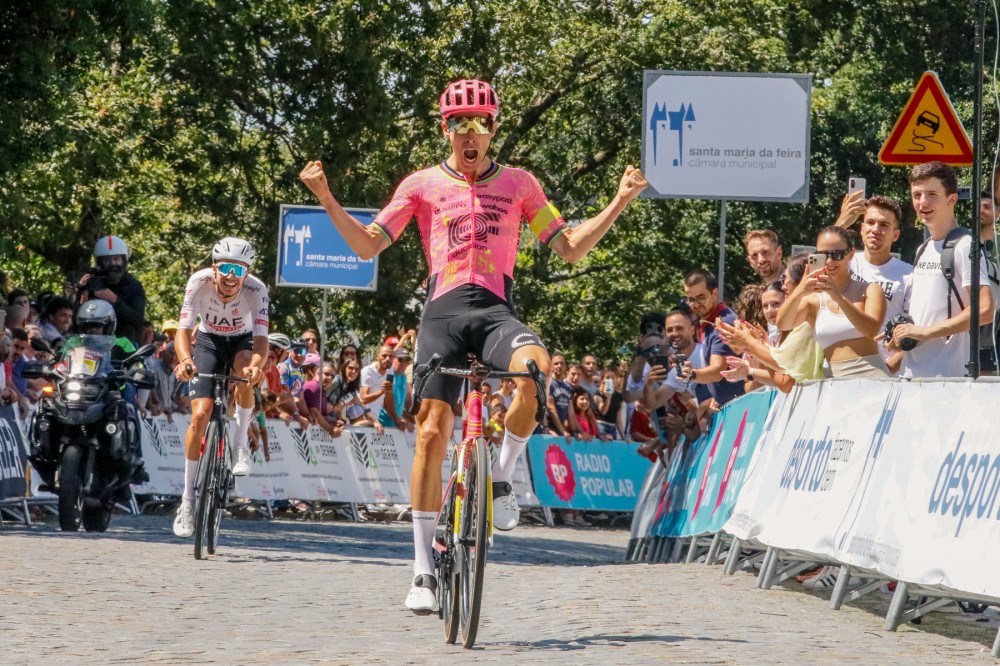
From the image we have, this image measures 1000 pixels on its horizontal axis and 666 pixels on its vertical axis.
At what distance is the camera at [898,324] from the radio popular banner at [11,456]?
844 centimetres

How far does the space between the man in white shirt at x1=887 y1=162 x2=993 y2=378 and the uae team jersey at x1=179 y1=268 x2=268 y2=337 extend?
5069mm

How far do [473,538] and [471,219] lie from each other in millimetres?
1564

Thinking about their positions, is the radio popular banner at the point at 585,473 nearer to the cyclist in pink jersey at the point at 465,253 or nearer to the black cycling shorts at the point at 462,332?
the cyclist in pink jersey at the point at 465,253

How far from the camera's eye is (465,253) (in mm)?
8484

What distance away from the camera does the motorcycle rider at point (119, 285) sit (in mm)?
18031

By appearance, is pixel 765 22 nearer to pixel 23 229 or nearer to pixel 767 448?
pixel 23 229


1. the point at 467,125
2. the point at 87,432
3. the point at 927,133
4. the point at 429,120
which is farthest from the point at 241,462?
the point at 429,120

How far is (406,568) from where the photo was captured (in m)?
13.3

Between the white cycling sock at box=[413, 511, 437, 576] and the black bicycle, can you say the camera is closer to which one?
the white cycling sock at box=[413, 511, 437, 576]

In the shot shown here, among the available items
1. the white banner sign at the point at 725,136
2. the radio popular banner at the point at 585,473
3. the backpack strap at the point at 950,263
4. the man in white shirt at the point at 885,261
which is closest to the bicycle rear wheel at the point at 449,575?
the backpack strap at the point at 950,263

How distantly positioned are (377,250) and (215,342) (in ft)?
17.5

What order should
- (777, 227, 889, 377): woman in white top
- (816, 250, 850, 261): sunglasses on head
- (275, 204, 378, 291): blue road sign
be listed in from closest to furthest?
(777, 227, 889, 377): woman in white top, (816, 250, 850, 261): sunglasses on head, (275, 204, 378, 291): blue road sign

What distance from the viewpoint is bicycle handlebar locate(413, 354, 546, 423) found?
25.5ft

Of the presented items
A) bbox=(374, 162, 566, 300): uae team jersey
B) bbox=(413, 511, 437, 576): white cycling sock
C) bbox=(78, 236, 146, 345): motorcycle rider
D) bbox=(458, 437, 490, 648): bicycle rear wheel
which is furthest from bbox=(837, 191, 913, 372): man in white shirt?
bbox=(78, 236, 146, 345): motorcycle rider
